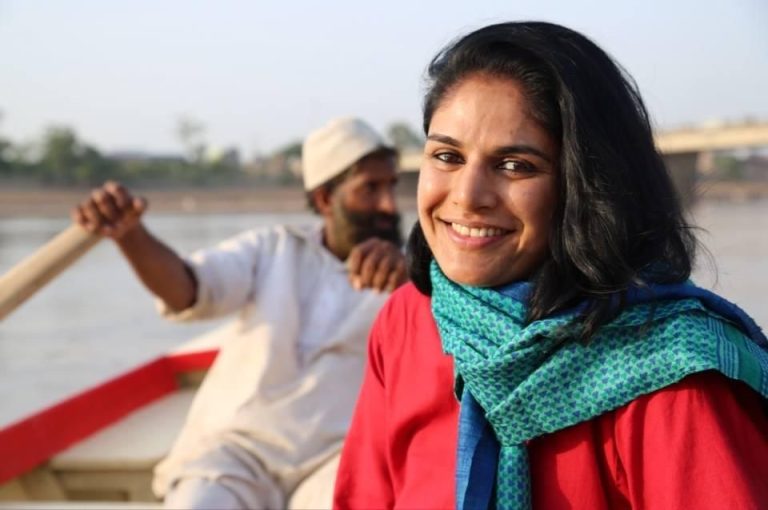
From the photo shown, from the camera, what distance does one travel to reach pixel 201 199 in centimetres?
4222

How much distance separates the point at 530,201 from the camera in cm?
127

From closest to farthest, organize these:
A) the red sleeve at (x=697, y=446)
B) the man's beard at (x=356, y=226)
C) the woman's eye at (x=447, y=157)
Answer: the red sleeve at (x=697, y=446) < the woman's eye at (x=447, y=157) < the man's beard at (x=356, y=226)

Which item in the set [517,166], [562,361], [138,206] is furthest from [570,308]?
[138,206]

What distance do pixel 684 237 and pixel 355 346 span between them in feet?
4.59

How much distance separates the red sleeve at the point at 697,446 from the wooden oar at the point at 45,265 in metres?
1.82

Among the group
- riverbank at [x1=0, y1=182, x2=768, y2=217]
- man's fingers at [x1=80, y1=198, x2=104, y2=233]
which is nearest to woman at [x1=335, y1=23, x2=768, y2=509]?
man's fingers at [x1=80, y1=198, x2=104, y2=233]

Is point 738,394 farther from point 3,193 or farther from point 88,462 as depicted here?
point 3,193

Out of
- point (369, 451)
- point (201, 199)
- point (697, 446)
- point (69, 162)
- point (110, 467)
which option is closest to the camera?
point (697, 446)

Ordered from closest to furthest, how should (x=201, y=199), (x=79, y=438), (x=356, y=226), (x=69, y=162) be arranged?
1. (x=356, y=226)
2. (x=79, y=438)
3. (x=201, y=199)
4. (x=69, y=162)

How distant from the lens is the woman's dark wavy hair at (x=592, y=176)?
122 cm

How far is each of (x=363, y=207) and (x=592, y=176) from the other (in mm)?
1678

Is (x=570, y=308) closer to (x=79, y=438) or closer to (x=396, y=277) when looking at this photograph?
(x=396, y=277)

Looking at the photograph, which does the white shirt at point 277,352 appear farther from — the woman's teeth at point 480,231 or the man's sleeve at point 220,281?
the woman's teeth at point 480,231

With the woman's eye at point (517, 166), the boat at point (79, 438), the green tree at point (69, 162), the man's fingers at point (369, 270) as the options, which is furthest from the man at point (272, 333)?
the green tree at point (69, 162)
